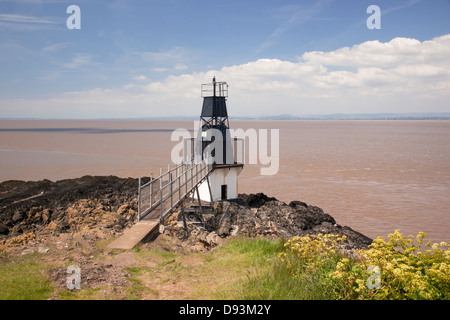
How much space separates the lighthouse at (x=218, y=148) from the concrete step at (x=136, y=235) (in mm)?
11708

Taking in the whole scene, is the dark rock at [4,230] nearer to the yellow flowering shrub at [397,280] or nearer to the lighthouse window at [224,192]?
the lighthouse window at [224,192]

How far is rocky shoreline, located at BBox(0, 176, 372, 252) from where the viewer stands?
1870 cm

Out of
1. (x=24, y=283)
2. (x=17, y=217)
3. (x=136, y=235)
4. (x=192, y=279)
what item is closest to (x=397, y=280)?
(x=192, y=279)

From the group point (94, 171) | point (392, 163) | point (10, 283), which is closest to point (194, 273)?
point (10, 283)

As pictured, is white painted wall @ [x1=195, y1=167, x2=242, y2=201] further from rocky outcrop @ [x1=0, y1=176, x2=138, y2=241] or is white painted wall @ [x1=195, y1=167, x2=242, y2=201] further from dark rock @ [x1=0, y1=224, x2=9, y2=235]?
dark rock @ [x1=0, y1=224, x2=9, y2=235]

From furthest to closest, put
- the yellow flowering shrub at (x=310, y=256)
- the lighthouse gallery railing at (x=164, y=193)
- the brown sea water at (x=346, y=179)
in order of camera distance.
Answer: the brown sea water at (x=346, y=179) → the lighthouse gallery railing at (x=164, y=193) → the yellow flowering shrub at (x=310, y=256)

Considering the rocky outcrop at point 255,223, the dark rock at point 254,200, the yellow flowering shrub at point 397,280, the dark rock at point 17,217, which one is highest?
the yellow flowering shrub at point 397,280

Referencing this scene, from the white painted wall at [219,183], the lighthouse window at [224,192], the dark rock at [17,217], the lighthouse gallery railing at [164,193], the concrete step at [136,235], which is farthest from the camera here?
the lighthouse window at [224,192]

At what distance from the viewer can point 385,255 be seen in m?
6.44

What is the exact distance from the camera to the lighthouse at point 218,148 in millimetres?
25337

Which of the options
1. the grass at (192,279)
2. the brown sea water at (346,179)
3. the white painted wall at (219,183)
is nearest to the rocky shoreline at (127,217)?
the white painted wall at (219,183)

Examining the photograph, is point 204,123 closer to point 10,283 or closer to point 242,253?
point 242,253

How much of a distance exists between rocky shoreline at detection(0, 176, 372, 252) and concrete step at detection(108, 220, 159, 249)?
7.70 feet

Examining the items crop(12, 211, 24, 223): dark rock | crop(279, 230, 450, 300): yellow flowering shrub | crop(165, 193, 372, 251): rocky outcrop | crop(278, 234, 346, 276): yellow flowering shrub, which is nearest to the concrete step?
crop(278, 234, 346, 276): yellow flowering shrub
